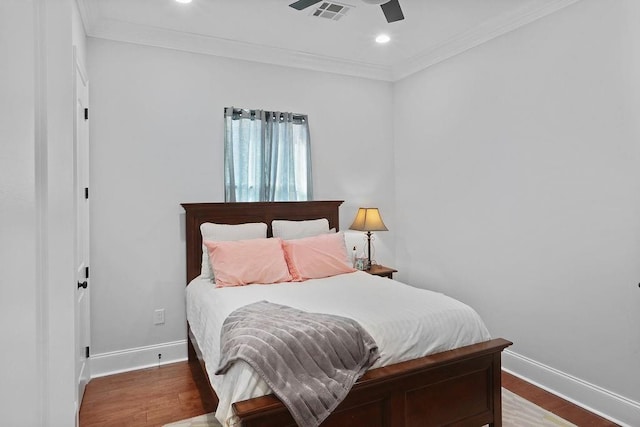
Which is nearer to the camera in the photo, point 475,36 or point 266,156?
point 475,36

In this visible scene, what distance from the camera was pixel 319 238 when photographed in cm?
359

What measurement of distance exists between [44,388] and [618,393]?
10.5 ft

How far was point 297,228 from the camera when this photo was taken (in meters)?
3.79

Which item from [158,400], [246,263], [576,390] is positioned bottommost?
[158,400]

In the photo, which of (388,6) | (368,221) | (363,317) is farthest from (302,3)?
(368,221)

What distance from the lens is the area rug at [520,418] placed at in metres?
2.47

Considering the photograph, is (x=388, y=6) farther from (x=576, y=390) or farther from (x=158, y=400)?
(x=158, y=400)

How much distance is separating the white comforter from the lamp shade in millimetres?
1109

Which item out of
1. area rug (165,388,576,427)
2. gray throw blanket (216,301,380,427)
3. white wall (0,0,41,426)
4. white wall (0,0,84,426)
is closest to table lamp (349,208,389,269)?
area rug (165,388,576,427)

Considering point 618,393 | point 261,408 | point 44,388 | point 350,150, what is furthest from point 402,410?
point 350,150

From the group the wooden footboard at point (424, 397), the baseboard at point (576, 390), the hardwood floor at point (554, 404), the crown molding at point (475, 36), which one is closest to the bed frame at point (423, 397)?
the wooden footboard at point (424, 397)

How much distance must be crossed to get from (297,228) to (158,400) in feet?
6.01

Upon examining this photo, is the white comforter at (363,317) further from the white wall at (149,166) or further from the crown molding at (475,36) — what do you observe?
the crown molding at (475,36)

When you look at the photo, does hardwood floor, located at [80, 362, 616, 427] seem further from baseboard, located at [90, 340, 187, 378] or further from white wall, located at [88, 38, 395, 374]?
white wall, located at [88, 38, 395, 374]
